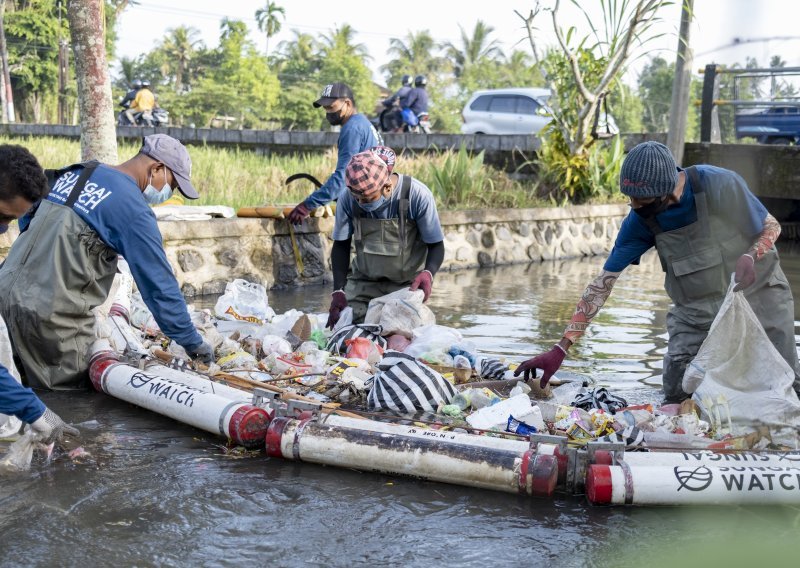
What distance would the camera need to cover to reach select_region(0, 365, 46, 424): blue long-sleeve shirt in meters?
3.56

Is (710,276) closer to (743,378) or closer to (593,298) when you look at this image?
(593,298)

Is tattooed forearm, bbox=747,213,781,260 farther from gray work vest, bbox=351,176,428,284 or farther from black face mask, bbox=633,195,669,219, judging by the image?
gray work vest, bbox=351,176,428,284

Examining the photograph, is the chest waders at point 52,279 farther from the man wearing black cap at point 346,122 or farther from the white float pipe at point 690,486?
the man wearing black cap at point 346,122

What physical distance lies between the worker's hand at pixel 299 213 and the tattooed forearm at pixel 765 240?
17.8ft

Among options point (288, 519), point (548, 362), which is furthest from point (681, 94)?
point (288, 519)

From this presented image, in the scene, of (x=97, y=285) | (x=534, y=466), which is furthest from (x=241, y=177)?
(x=534, y=466)

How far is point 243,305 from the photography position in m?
7.12

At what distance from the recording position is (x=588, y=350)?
6973mm

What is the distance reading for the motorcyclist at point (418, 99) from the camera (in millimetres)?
19688

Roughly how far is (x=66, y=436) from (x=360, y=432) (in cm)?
133

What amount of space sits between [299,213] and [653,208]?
536 cm

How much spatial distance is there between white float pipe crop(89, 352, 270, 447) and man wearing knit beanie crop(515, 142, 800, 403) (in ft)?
4.93

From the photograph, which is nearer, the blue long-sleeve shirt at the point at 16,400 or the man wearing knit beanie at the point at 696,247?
the blue long-sleeve shirt at the point at 16,400

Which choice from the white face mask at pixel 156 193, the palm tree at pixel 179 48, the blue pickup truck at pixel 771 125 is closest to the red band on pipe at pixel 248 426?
the white face mask at pixel 156 193
